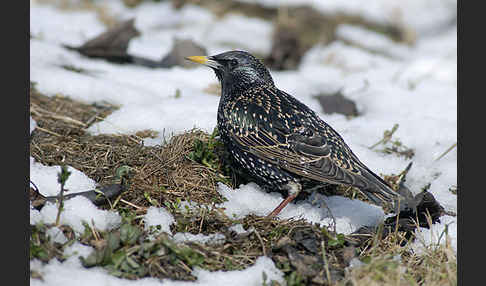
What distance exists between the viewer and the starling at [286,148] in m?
3.96

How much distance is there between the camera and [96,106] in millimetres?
5828

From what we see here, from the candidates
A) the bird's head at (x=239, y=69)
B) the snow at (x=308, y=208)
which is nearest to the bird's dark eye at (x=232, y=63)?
the bird's head at (x=239, y=69)

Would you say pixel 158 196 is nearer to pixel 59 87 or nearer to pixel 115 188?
pixel 115 188

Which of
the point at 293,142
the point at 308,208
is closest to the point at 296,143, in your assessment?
the point at 293,142

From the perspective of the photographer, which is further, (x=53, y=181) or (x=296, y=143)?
(x=296, y=143)

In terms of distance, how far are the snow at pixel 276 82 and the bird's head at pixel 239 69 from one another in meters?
0.54

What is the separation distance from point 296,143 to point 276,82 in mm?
2955

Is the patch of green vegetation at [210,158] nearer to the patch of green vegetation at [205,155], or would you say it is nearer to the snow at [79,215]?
the patch of green vegetation at [205,155]

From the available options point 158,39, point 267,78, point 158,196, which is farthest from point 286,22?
point 158,196

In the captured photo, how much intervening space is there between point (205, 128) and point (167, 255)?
201cm

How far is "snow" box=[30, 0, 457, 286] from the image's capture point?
3.67 m

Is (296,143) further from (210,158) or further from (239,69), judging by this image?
(239,69)

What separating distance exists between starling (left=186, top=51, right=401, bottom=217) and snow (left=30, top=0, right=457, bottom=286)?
0.23m

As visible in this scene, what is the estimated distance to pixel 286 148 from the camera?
413 cm
